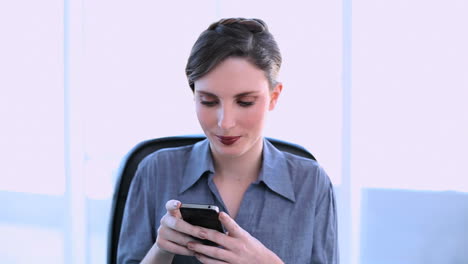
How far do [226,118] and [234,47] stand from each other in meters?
0.15

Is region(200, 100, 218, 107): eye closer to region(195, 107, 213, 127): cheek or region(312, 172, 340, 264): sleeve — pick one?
region(195, 107, 213, 127): cheek

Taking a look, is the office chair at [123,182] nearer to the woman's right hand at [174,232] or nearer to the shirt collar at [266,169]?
the shirt collar at [266,169]

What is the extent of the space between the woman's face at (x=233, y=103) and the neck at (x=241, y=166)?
89 mm

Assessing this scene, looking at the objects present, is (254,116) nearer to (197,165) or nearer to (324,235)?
(197,165)

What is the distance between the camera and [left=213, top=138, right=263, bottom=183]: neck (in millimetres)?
1135

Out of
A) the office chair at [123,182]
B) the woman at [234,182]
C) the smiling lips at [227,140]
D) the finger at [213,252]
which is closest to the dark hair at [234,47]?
the woman at [234,182]

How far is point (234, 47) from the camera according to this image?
0.98m

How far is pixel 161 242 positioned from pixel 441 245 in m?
1.56

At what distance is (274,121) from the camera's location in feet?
7.34

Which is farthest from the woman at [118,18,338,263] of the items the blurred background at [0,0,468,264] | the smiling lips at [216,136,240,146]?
the blurred background at [0,0,468,264]

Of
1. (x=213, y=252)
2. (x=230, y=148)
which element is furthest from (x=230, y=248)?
(x=230, y=148)

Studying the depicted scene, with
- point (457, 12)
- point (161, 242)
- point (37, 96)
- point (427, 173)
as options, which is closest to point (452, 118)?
point (427, 173)

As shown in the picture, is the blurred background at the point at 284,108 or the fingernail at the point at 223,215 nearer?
the fingernail at the point at 223,215

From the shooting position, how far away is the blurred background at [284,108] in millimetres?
2037
